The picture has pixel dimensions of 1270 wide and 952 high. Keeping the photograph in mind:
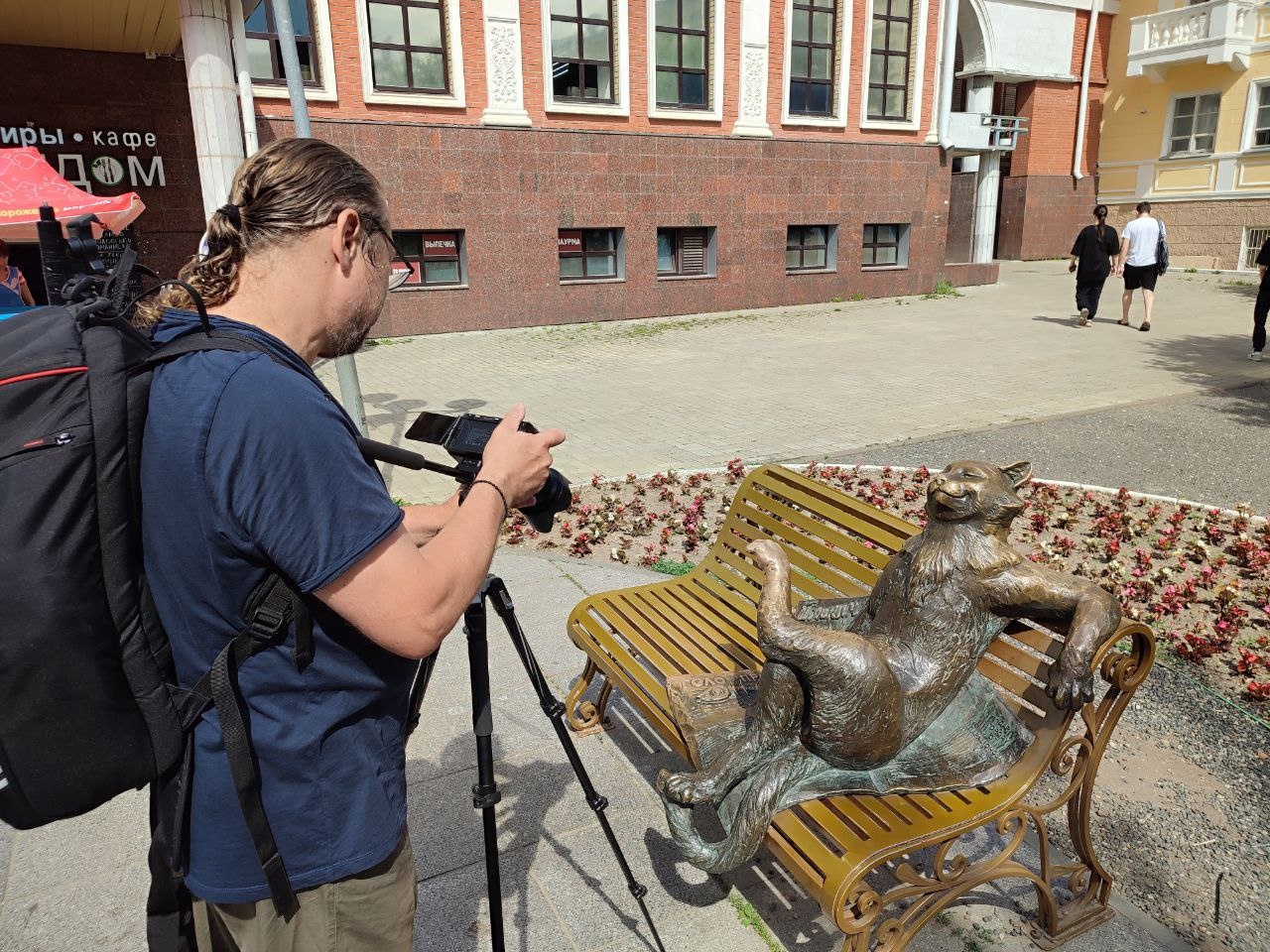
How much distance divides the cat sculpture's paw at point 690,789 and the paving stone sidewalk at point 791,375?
4.61 meters

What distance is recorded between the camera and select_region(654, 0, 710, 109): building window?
54.0 ft

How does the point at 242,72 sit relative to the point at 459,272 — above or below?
above

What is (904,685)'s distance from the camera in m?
2.40

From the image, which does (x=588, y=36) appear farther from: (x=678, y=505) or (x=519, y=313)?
(x=678, y=505)

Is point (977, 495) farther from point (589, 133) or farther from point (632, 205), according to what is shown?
point (632, 205)

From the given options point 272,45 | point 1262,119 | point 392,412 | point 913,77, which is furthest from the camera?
point 1262,119

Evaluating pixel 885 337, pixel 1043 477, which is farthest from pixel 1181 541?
pixel 885 337

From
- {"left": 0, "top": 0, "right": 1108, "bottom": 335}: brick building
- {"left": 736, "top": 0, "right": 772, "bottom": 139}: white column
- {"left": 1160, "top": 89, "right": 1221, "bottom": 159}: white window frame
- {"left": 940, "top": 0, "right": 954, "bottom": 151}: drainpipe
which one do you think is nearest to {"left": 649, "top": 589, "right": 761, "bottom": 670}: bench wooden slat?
{"left": 0, "top": 0, "right": 1108, "bottom": 335}: brick building

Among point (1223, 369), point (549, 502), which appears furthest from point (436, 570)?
point (1223, 369)

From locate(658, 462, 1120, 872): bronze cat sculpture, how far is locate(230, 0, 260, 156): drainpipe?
7.09 meters

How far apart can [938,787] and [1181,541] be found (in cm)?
411

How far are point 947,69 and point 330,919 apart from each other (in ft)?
71.3

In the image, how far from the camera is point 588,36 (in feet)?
52.1

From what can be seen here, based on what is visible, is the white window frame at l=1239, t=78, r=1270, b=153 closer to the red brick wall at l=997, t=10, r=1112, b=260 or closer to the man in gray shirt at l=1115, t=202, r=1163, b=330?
the red brick wall at l=997, t=10, r=1112, b=260
